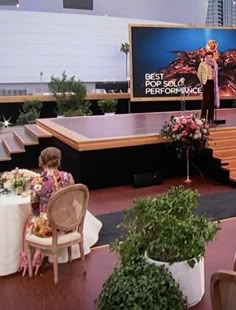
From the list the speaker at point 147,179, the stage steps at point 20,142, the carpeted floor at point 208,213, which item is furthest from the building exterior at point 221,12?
the carpeted floor at point 208,213

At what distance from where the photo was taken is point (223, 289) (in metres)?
1.56

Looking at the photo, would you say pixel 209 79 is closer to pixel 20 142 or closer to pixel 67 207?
pixel 20 142

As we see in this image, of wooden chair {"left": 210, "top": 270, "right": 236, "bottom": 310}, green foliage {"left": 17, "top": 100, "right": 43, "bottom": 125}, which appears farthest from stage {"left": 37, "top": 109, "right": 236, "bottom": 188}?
green foliage {"left": 17, "top": 100, "right": 43, "bottom": 125}

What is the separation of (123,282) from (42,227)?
3.96 feet

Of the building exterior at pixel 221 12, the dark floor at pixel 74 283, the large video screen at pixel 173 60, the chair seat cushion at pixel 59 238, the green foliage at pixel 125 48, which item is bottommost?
the dark floor at pixel 74 283

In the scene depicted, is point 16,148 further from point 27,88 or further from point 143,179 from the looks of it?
point 27,88

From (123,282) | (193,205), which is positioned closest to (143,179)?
(193,205)

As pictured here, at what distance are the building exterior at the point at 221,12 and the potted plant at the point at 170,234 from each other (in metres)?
23.8

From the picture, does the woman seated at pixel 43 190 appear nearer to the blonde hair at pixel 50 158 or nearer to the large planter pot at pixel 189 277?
the blonde hair at pixel 50 158

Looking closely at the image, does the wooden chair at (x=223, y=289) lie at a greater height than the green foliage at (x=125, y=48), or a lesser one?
lesser

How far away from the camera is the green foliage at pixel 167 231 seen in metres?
2.31

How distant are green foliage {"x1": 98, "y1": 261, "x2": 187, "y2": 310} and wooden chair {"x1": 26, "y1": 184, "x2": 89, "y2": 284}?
3.02ft

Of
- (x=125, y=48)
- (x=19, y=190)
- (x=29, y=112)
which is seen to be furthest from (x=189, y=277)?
(x=125, y=48)

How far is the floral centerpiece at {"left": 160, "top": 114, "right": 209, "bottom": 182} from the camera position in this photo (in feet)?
19.2
